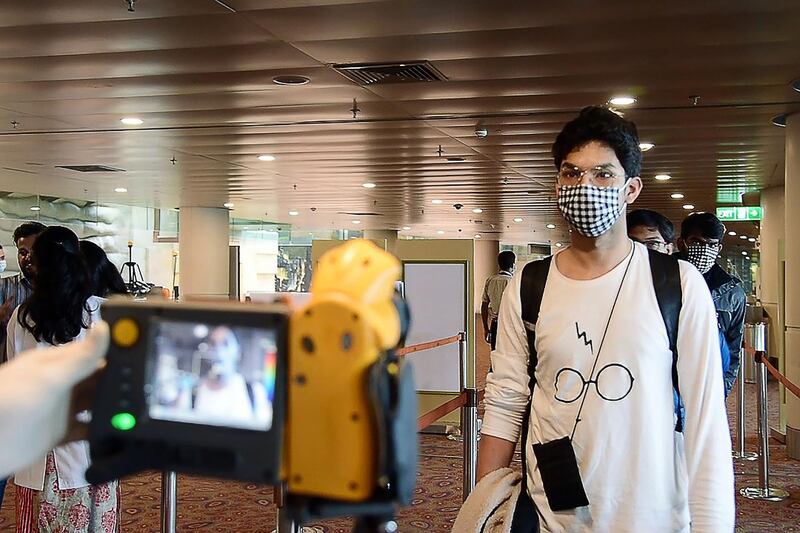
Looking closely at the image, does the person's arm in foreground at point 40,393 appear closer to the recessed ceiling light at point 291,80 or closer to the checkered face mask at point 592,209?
the checkered face mask at point 592,209

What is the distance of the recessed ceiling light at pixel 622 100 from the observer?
291 inches

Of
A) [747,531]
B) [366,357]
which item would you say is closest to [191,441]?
[366,357]

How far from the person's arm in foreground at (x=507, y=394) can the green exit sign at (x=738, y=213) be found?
17949 mm

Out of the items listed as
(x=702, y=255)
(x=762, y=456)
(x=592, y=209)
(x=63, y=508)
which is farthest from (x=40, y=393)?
(x=762, y=456)

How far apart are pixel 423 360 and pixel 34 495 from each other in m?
5.28

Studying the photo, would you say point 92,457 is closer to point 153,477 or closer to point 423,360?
point 153,477

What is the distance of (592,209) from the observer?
2006mm

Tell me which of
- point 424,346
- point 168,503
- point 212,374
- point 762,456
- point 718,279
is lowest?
point 762,456

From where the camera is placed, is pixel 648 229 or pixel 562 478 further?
pixel 648 229

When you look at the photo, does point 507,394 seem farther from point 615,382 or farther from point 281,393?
point 281,393

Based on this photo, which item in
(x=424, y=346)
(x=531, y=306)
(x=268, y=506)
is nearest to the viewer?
(x=531, y=306)

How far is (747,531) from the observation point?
5453 mm

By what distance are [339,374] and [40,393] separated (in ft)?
1.19

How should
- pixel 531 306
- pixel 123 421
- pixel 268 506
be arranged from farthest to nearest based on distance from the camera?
pixel 268 506 → pixel 531 306 → pixel 123 421
